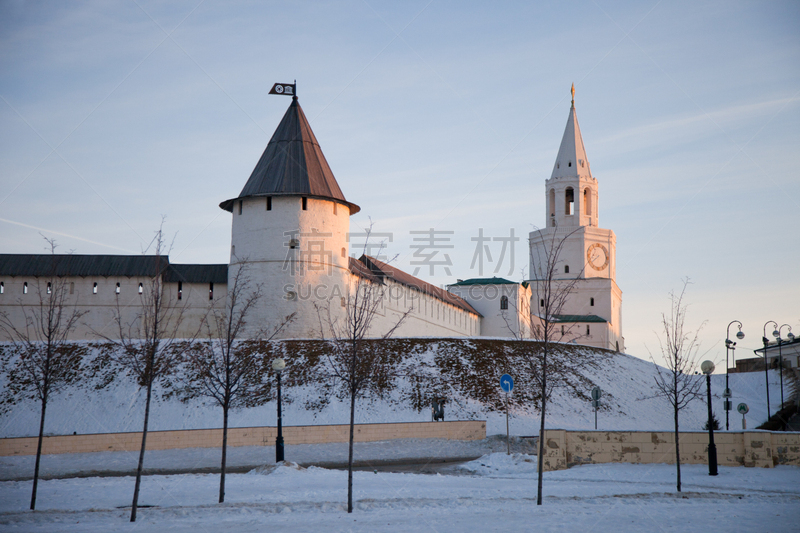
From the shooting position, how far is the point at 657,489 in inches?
533

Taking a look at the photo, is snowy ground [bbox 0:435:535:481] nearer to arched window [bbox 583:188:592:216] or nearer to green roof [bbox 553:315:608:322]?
green roof [bbox 553:315:608:322]

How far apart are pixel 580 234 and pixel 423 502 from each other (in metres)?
59.8

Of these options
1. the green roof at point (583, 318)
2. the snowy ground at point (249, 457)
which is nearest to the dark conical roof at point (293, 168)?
the snowy ground at point (249, 457)

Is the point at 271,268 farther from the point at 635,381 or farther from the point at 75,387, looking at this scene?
the point at 635,381

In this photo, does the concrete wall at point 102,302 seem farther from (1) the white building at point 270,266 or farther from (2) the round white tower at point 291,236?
(2) the round white tower at point 291,236

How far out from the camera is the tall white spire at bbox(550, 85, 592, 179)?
2697 inches

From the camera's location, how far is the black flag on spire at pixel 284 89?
40.8 metres

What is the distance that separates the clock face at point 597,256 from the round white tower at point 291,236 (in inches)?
1410

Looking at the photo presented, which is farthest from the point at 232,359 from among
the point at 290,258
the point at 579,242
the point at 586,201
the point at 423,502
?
the point at 586,201

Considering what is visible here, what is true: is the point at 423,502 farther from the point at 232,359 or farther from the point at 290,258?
the point at 290,258

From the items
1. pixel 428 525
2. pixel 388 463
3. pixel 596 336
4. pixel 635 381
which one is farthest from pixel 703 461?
pixel 596 336

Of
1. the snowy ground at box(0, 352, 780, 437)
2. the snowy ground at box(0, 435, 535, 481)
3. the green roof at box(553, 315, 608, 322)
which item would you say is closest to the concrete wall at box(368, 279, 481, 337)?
the green roof at box(553, 315, 608, 322)

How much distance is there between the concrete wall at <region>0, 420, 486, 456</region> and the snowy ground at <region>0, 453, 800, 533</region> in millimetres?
5354

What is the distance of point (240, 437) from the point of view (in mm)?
21359
